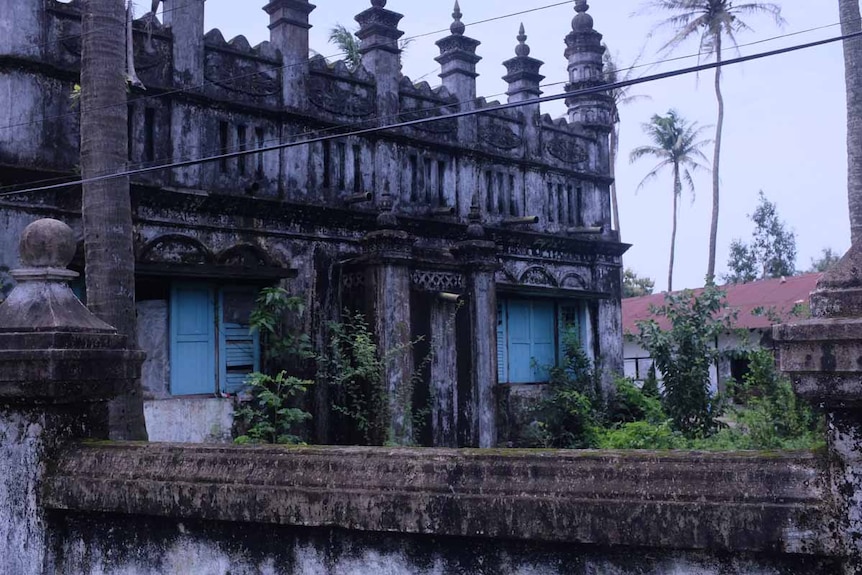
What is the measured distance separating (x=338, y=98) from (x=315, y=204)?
78.0 inches

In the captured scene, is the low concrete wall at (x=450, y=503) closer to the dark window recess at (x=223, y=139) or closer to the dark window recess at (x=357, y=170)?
the dark window recess at (x=223, y=139)

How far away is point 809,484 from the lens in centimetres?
244

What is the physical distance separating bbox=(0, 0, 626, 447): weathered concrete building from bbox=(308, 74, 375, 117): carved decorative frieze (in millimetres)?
36

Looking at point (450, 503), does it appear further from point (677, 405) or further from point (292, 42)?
point (677, 405)

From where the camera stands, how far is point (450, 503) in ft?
9.11

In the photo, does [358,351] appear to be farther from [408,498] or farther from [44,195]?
[408,498]

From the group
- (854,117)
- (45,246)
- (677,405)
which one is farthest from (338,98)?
(45,246)

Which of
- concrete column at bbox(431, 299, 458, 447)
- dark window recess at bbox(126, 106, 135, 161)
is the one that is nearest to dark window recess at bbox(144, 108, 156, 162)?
dark window recess at bbox(126, 106, 135, 161)

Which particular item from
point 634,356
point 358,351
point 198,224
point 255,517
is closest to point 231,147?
point 198,224

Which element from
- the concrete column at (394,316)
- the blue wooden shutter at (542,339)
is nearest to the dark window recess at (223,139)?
the concrete column at (394,316)

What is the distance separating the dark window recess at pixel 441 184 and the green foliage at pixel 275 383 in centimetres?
373

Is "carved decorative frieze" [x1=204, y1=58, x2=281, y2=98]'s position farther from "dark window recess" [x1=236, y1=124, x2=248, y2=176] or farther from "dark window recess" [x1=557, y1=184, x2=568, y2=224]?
"dark window recess" [x1=557, y1=184, x2=568, y2=224]

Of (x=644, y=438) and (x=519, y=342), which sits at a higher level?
(x=519, y=342)

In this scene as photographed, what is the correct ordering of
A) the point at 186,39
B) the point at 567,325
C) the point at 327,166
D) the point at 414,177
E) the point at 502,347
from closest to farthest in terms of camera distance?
the point at 186,39 < the point at 327,166 < the point at 414,177 < the point at 502,347 < the point at 567,325
